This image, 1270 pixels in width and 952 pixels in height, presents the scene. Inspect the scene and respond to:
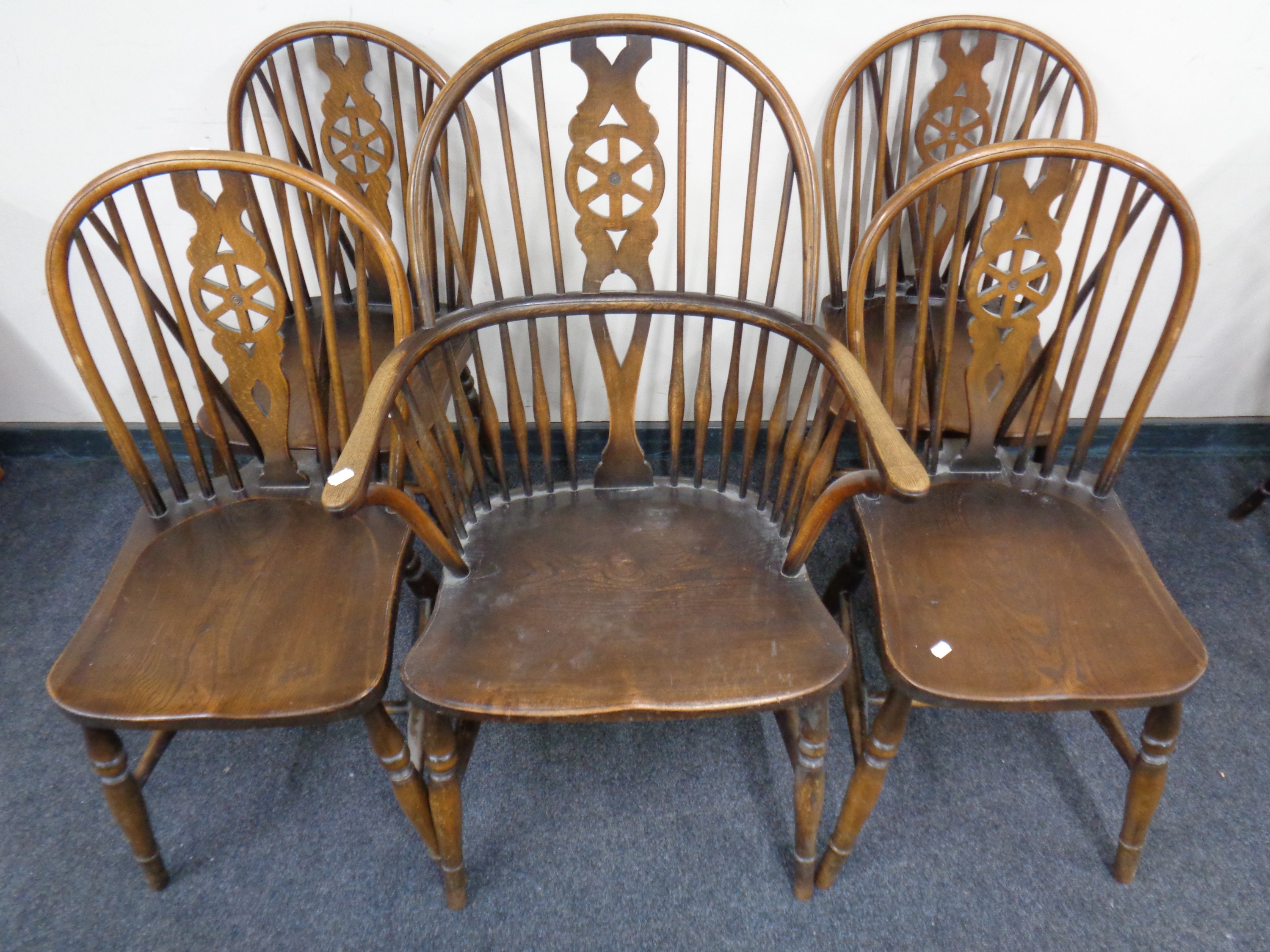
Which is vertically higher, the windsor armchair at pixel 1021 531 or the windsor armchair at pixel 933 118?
the windsor armchair at pixel 933 118

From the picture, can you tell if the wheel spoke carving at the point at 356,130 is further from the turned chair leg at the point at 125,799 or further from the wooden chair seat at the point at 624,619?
the turned chair leg at the point at 125,799

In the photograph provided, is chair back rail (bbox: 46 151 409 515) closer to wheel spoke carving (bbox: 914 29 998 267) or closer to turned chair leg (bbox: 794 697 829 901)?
turned chair leg (bbox: 794 697 829 901)

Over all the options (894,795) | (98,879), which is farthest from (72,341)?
(894,795)

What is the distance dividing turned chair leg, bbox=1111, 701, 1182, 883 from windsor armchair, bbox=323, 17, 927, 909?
1.47ft

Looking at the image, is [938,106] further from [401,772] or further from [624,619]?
[401,772]

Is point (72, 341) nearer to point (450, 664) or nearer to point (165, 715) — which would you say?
point (165, 715)

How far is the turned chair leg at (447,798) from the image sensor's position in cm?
107

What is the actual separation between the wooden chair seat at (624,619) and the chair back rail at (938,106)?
0.51 m

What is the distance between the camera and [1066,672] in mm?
1028

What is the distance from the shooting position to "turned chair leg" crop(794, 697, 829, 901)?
1.10m

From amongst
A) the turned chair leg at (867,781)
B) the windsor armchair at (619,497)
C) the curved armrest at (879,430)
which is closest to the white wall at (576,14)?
the windsor armchair at (619,497)

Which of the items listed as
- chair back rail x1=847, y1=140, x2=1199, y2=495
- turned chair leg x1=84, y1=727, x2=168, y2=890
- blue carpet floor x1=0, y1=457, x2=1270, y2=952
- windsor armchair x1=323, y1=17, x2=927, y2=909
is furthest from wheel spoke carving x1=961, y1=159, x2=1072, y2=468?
turned chair leg x1=84, y1=727, x2=168, y2=890

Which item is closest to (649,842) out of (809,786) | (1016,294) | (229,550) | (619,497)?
(809,786)

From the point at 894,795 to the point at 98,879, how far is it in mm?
1292
